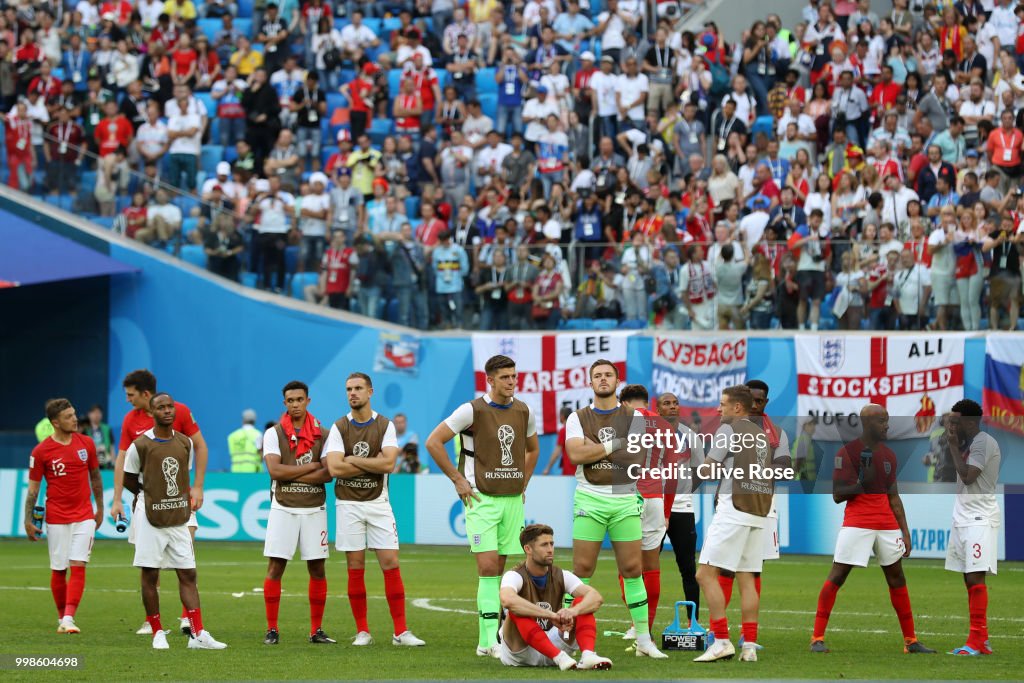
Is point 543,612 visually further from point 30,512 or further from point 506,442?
point 30,512

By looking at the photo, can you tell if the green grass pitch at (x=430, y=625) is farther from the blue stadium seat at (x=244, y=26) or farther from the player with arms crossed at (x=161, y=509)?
the blue stadium seat at (x=244, y=26)

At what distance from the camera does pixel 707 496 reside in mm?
22766

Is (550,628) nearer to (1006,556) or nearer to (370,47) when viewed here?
(1006,556)

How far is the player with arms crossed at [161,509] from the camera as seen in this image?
13516 mm

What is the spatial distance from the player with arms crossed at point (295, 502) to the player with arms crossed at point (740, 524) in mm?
3311

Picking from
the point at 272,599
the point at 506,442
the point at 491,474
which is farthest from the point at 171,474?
the point at 506,442

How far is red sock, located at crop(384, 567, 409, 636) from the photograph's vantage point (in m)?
13.6

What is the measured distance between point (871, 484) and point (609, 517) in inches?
83.6

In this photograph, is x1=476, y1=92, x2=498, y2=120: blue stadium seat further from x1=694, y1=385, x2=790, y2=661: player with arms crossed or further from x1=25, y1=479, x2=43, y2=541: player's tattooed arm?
x1=694, y1=385, x2=790, y2=661: player with arms crossed

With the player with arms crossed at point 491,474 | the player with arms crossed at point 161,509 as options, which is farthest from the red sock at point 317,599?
the player with arms crossed at point 491,474

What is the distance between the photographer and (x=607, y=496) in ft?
41.1

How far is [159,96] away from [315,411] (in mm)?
7035

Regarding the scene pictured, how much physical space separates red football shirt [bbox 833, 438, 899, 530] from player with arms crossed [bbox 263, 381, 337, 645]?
4.19 meters

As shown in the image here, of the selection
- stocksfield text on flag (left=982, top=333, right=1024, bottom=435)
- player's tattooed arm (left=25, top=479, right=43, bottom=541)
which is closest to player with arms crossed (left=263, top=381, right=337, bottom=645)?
player's tattooed arm (left=25, top=479, right=43, bottom=541)
